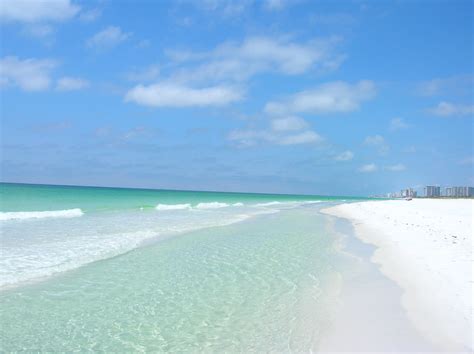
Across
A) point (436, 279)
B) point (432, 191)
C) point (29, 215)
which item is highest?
point (432, 191)

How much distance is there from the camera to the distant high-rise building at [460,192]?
13018cm

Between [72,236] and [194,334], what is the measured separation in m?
12.0

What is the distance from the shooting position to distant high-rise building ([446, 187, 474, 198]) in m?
130

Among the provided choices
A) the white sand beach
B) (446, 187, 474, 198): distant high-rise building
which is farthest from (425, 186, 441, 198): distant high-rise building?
the white sand beach

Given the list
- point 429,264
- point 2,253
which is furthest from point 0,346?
point 429,264

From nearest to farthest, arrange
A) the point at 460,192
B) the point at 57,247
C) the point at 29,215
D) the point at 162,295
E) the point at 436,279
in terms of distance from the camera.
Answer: the point at 162,295
the point at 436,279
the point at 57,247
the point at 29,215
the point at 460,192

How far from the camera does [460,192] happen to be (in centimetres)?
13575

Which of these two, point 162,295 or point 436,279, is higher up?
point 436,279

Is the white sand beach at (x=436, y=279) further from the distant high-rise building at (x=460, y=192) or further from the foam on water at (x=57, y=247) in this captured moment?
the distant high-rise building at (x=460, y=192)

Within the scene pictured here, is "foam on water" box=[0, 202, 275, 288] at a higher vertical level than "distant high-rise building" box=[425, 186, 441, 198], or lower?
lower

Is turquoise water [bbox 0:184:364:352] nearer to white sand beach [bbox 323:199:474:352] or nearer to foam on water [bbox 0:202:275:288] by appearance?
foam on water [bbox 0:202:275:288]

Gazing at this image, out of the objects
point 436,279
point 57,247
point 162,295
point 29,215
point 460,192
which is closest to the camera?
point 162,295

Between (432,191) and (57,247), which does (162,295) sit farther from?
(432,191)

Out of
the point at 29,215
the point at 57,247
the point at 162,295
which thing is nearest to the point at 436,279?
the point at 162,295
